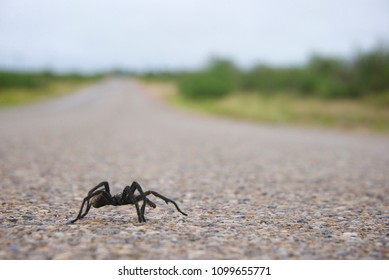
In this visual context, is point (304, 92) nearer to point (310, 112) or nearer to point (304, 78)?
point (304, 78)

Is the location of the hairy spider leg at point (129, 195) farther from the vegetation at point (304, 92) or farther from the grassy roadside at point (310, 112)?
the vegetation at point (304, 92)

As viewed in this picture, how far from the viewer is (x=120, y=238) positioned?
4.42 metres

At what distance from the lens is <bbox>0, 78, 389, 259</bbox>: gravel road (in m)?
4.21

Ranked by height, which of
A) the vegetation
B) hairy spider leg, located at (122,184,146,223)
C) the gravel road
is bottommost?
the gravel road

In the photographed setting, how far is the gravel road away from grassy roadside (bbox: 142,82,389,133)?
7744mm

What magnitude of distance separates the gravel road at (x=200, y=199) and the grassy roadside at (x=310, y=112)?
305 inches

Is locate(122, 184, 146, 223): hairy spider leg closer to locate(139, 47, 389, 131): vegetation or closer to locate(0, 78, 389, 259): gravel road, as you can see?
locate(0, 78, 389, 259): gravel road

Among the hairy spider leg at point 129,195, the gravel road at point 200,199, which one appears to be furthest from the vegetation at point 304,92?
the hairy spider leg at point 129,195

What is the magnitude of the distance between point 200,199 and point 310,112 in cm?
2150

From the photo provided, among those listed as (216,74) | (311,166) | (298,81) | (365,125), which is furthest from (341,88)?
(311,166)

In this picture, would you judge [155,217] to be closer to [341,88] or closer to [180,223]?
[180,223]

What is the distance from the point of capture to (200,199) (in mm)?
6922

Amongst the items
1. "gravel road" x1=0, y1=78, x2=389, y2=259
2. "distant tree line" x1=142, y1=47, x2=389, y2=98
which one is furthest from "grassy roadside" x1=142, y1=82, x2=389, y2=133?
"gravel road" x1=0, y1=78, x2=389, y2=259

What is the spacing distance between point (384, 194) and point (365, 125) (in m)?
16.1
